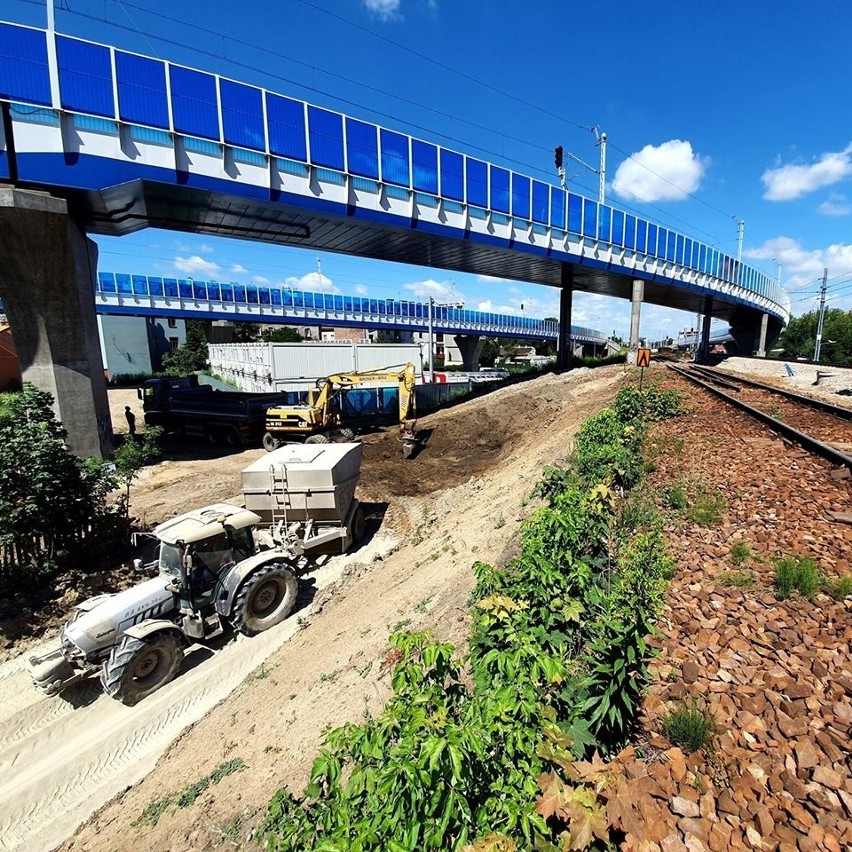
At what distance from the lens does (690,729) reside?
3357 millimetres

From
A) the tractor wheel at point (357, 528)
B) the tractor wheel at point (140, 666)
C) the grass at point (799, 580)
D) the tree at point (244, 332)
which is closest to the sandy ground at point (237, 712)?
the tractor wheel at point (140, 666)

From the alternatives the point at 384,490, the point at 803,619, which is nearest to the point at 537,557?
the point at 803,619

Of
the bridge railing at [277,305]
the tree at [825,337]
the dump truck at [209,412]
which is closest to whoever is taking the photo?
the dump truck at [209,412]

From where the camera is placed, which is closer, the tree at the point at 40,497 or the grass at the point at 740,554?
the grass at the point at 740,554

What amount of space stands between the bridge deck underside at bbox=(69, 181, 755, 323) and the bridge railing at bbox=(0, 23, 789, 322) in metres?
1.51

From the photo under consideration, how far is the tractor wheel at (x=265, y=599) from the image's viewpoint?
7906mm

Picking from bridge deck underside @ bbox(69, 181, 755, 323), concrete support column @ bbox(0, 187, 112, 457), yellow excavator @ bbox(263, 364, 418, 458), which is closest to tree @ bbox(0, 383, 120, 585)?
concrete support column @ bbox(0, 187, 112, 457)

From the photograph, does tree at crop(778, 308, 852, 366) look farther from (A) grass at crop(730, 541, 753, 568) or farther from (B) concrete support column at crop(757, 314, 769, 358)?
(A) grass at crop(730, 541, 753, 568)

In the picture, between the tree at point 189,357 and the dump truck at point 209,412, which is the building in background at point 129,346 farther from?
the dump truck at point 209,412

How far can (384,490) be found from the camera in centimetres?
1598

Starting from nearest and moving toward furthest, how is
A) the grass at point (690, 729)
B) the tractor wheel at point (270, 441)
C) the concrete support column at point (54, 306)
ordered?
the grass at point (690, 729)
the concrete support column at point (54, 306)
the tractor wheel at point (270, 441)

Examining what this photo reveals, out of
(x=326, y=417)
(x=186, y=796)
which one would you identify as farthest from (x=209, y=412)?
(x=186, y=796)

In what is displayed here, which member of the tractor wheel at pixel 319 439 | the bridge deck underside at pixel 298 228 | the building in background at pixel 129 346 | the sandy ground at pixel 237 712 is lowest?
A: the sandy ground at pixel 237 712

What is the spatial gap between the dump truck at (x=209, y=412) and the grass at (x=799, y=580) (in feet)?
67.8
